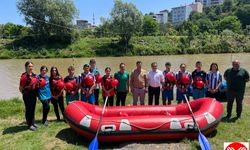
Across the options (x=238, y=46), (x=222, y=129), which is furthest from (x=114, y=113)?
(x=238, y=46)

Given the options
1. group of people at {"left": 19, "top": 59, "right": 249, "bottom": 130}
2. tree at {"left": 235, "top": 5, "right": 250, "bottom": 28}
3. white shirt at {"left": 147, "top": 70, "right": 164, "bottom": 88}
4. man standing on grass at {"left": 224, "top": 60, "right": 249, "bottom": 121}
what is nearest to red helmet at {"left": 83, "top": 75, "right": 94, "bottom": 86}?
group of people at {"left": 19, "top": 59, "right": 249, "bottom": 130}

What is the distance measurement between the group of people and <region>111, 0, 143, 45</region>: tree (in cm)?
2854

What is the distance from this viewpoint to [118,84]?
256 inches

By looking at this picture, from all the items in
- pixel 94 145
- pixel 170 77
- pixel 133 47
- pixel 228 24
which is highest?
pixel 228 24

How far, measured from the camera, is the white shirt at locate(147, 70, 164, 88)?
21.6 feet

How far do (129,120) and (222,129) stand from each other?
197cm

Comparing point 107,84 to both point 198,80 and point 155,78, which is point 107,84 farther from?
point 198,80

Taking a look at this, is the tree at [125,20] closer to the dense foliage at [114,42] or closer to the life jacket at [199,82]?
the dense foliage at [114,42]

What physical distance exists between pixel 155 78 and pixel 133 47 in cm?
2824

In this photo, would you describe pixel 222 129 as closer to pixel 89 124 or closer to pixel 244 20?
pixel 89 124

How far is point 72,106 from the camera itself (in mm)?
5477

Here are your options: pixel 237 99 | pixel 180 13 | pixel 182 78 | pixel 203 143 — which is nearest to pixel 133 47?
pixel 182 78

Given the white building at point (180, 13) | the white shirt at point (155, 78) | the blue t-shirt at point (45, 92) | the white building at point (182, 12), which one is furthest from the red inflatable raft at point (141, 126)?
the white building at point (182, 12)

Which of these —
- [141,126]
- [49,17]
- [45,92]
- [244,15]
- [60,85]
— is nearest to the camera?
[141,126]
